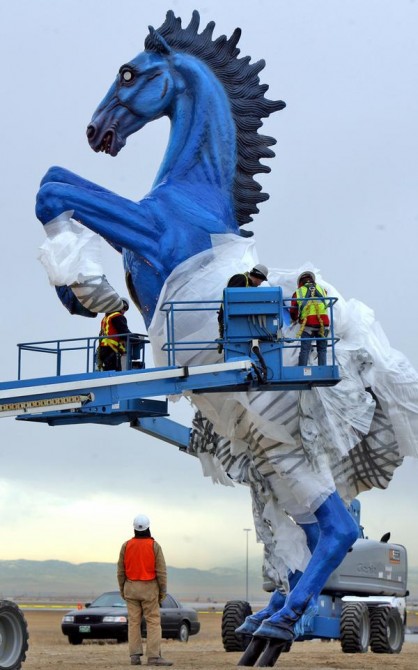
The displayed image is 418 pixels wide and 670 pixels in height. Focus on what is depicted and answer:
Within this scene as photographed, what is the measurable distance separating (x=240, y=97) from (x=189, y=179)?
150cm

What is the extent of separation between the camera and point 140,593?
16281 mm

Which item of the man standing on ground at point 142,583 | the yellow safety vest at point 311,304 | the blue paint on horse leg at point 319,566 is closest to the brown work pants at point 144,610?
the man standing on ground at point 142,583

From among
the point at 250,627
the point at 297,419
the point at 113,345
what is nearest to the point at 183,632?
the point at 250,627

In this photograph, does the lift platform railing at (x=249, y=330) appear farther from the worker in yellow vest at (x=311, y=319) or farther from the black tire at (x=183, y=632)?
the black tire at (x=183, y=632)

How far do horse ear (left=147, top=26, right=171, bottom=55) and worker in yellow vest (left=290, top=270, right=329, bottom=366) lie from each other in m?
3.90

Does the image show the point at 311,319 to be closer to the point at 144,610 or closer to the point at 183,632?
the point at 144,610

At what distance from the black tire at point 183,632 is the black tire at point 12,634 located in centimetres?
1256

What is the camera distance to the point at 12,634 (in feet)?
47.5

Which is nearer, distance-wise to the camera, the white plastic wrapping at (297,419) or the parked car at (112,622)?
the white plastic wrapping at (297,419)

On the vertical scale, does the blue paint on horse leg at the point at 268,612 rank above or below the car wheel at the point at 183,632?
above

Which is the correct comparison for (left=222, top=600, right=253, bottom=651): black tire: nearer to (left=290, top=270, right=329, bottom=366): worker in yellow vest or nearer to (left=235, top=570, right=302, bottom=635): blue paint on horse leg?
(left=235, top=570, right=302, bottom=635): blue paint on horse leg

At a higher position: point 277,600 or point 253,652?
point 277,600

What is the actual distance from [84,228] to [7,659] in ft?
17.4

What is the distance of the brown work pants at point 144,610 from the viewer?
1625cm
